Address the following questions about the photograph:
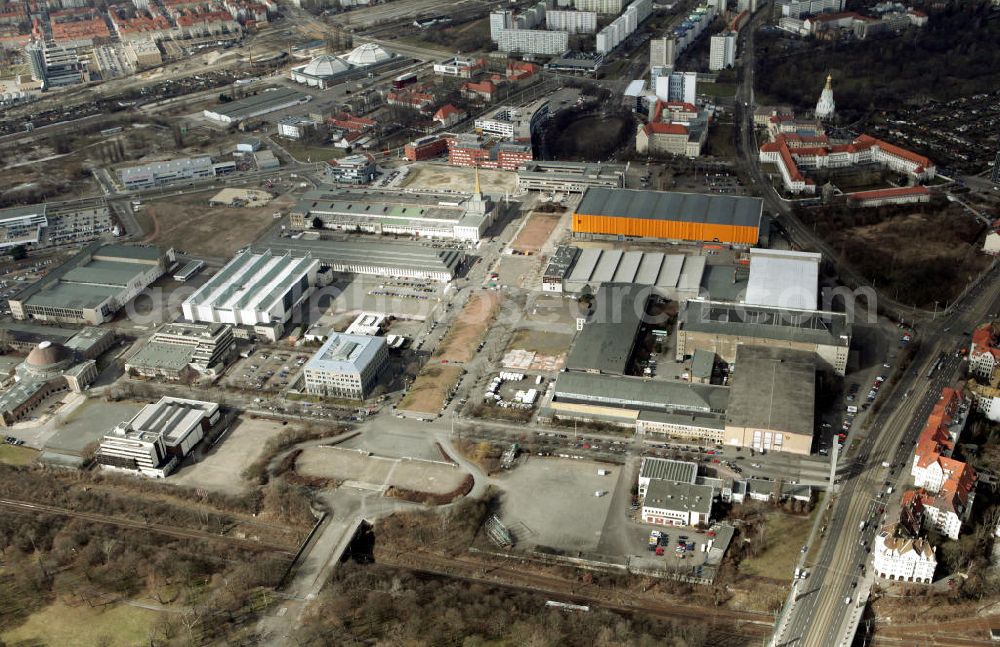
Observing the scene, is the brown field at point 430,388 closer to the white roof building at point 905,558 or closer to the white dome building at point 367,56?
the white roof building at point 905,558

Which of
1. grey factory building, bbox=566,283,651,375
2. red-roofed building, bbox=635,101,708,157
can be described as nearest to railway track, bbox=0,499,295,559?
grey factory building, bbox=566,283,651,375

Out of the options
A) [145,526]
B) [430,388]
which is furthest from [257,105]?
[145,526]

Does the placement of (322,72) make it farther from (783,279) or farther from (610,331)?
(783,279)

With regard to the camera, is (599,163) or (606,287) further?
(599,163)

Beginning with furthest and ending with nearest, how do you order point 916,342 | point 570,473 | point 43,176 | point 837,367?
point 43,176, point 916,342, point 837,367, point 570,473

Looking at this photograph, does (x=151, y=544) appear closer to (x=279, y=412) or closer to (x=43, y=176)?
(x=279, y=412)

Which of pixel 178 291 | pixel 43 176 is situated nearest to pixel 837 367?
pixel 178 291

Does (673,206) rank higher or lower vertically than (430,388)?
higher
